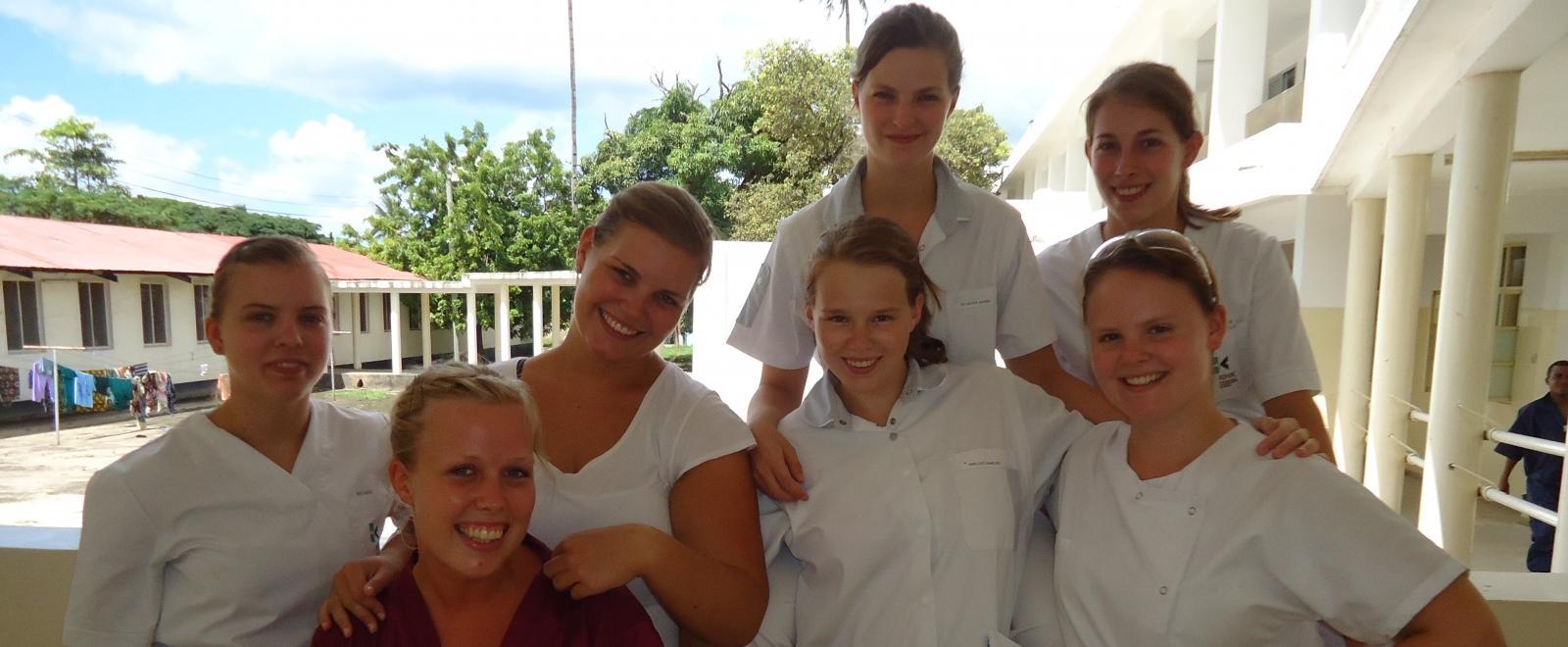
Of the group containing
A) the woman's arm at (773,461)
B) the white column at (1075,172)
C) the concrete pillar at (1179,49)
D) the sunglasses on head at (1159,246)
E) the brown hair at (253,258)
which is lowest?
the woman's arm at (773,461)

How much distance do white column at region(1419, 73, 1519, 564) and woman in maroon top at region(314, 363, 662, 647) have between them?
15.1ft

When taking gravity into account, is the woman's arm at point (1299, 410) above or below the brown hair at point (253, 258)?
below

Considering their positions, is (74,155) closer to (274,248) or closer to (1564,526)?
(274,248)

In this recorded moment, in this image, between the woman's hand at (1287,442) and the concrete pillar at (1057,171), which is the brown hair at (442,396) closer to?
the woman's hand at (1287,442)

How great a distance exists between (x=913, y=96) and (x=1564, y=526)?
12.3 ft

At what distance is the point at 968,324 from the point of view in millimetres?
1911

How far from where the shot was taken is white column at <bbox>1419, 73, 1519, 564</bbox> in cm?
379

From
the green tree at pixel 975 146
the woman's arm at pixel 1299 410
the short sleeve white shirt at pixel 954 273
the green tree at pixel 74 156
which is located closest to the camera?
the woman's arm at pixel 1299 410

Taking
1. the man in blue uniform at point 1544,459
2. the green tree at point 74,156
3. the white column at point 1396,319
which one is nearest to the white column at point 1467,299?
the man in blue uniform at point 1544,459

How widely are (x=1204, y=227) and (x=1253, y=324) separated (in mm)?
256

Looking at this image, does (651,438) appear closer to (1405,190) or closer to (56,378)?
(1405,190)

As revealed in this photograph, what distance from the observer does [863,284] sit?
1.55 m

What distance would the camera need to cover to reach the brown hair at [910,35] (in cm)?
179

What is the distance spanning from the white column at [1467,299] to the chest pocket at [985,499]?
3.85m
